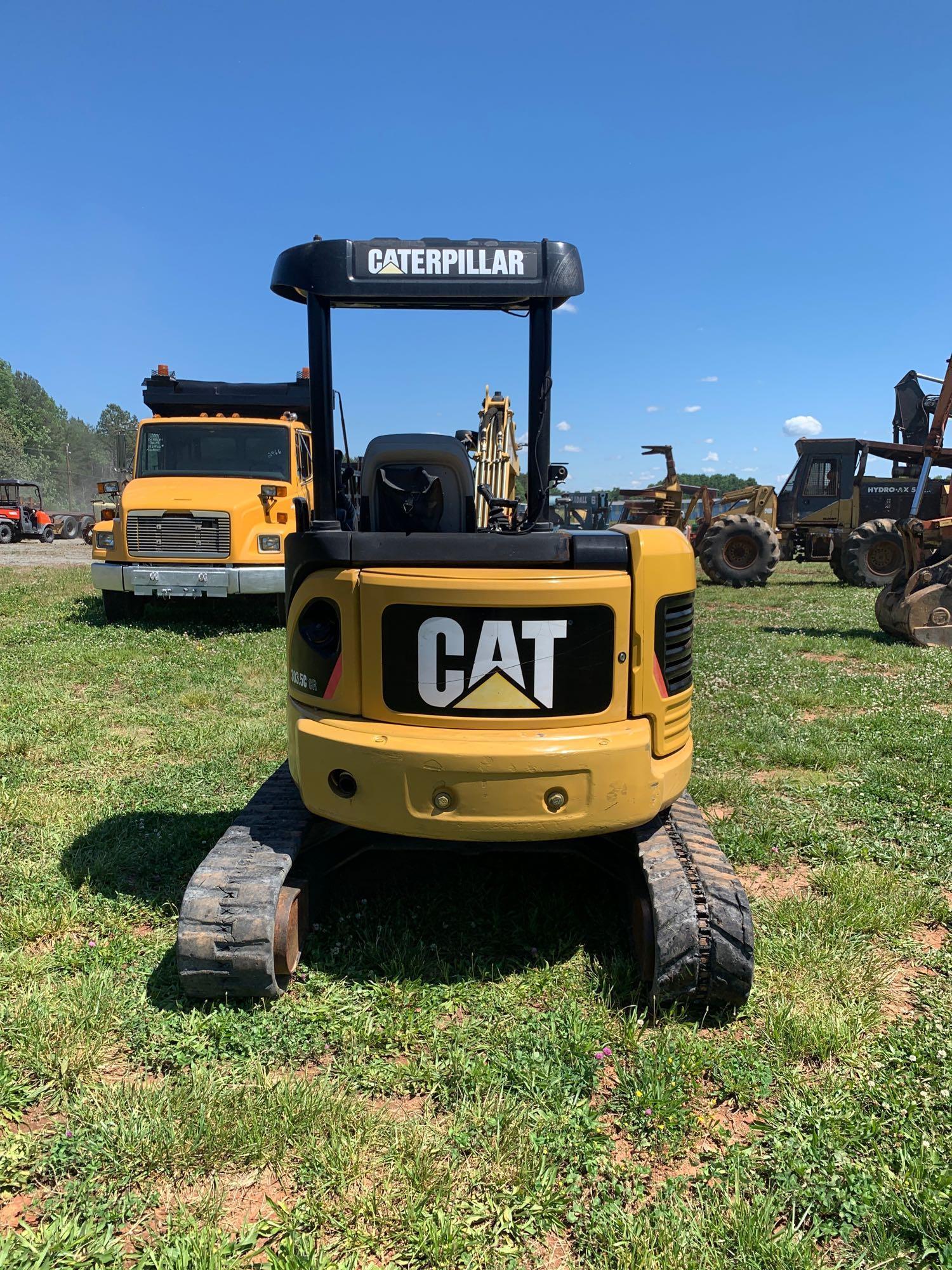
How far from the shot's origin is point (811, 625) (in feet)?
39.3

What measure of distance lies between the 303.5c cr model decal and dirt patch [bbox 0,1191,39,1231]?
5.47 ft

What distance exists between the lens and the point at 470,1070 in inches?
106

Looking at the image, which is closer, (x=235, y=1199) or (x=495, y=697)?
(x=235, y=1199)

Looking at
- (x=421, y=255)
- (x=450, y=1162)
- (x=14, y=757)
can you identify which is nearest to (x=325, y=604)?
(x=421, y=255)

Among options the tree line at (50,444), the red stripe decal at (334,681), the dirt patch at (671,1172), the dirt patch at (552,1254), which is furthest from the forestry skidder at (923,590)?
the tree line at (50,444)

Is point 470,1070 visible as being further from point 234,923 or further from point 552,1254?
point 234,923

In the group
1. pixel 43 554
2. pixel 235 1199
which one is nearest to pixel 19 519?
pixel 43 554

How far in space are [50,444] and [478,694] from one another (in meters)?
113

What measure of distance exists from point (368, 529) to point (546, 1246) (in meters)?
2.55

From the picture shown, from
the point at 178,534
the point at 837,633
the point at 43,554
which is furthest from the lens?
the point at 43,554

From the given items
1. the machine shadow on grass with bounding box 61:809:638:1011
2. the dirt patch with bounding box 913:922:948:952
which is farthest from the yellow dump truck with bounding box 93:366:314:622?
the dirt patch with bounding box 913:922:948:952

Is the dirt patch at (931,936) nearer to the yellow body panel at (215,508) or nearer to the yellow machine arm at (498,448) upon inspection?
the yellow machine arm at (498,448)

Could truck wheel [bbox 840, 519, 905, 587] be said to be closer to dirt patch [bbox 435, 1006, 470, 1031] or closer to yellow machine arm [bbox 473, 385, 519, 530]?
yellow machine arm [bbox 473, 385, 519, 530]

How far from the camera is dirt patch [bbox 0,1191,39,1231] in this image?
2.13 metres
